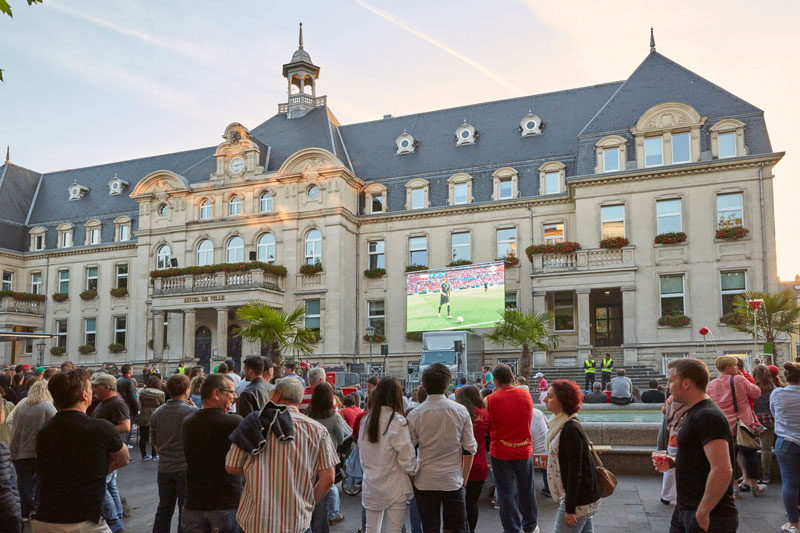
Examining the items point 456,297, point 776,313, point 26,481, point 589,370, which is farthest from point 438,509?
point 456,297

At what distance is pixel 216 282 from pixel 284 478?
30.3m

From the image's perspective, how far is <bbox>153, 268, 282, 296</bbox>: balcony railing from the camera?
107 feet

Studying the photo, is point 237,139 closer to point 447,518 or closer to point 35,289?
point 35,289

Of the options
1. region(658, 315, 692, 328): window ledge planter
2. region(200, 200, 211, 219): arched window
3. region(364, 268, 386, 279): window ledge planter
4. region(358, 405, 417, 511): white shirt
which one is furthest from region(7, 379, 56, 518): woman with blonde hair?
region(200, 200, 211, 219): arched window

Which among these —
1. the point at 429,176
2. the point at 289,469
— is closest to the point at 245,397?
the point at 289,469

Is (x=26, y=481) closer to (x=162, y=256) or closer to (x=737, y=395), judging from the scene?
(x=737, y=395)

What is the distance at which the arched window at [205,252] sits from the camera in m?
36.3

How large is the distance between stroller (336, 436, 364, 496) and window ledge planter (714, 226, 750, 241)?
937 inches

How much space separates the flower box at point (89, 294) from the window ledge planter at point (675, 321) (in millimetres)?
34015

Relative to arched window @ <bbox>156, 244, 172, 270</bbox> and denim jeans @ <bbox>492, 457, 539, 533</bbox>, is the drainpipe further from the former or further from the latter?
arched window @ <bbox>156, 244, 172, 270</bbox>

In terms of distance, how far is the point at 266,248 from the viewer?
3528 cm

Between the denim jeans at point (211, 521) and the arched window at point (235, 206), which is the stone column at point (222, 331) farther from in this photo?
the denim jeans at point (211, 521)

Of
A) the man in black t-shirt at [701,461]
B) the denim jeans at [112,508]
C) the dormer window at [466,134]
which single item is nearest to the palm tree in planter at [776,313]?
the dormer window at [466,134]

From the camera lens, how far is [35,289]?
43156 mm
